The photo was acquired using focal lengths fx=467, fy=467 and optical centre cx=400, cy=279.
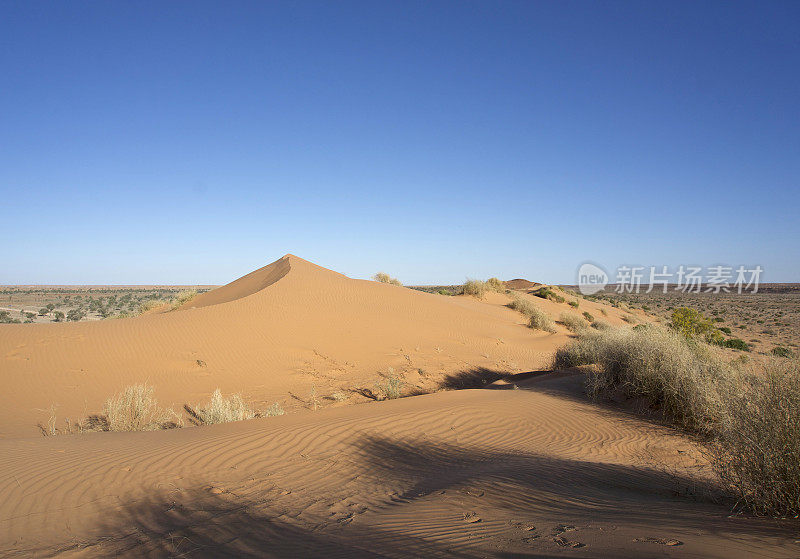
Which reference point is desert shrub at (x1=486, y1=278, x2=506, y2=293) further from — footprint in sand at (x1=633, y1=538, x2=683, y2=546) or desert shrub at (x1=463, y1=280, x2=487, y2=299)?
footprint in sand at (x1=633, y1=538, x2=683, y2=546)

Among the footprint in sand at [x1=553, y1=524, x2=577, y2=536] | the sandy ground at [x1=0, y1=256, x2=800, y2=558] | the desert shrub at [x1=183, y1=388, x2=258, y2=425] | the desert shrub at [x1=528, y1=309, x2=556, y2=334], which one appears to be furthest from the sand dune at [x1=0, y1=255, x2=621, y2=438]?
the footprint in sand at [x1=553, y1=524, x2=577, y2=536]

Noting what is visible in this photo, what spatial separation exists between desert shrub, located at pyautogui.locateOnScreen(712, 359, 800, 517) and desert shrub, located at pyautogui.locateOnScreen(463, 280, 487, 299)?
28.7 metres

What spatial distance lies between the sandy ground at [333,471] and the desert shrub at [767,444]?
0.92 ft

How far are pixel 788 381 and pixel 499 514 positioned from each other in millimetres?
2843

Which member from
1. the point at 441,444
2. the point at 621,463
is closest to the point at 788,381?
the point at 621,463

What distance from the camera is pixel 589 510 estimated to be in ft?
14.0

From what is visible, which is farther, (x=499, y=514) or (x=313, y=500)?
(x=313, y=500)

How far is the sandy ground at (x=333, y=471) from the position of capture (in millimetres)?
3705

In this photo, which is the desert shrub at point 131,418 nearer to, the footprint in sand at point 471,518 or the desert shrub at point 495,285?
the footprint in sand at point 471,518

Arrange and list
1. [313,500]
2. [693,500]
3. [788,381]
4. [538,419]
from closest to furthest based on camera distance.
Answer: [788,381] → [693,500] → [313,500] → [538,419]

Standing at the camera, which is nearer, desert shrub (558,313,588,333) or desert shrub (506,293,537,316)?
desert shrub (558,313,588,333)

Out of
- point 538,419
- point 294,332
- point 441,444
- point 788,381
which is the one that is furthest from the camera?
point 294,332

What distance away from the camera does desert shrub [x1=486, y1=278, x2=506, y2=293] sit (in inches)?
1441

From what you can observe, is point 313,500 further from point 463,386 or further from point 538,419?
point 463,386
